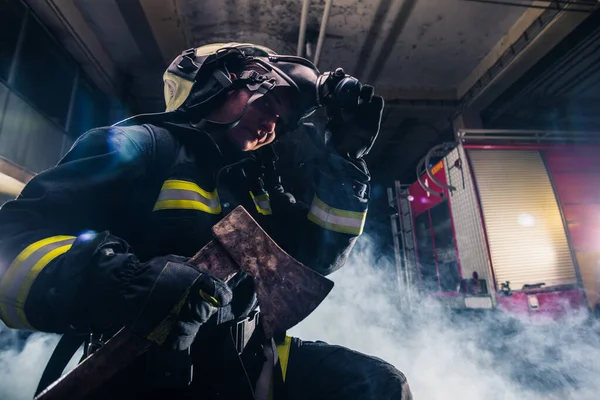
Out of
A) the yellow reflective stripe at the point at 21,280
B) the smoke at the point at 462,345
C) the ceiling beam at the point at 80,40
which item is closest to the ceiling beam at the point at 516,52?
the smoke at the point at 462,345

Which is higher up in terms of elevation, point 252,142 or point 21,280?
point 252,142

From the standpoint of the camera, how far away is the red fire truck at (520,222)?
563cm

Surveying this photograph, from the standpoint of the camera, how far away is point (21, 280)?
38.2 inches

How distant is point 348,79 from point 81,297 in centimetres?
148

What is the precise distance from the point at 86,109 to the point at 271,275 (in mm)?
7269

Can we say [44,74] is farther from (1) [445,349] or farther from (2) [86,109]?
(1) [445,349]

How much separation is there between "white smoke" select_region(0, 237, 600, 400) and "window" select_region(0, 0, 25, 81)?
3582mm

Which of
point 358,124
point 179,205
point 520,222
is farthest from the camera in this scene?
point 520,222

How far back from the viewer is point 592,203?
6.38 meters

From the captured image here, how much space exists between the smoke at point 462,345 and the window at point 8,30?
19.6ft

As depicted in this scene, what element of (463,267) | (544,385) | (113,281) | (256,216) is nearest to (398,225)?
(463,267)

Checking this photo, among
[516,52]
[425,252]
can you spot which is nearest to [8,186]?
[425,252]

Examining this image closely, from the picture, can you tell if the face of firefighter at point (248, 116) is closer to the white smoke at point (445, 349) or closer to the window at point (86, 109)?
the white smoke at point (445, 349)

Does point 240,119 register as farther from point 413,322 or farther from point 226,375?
point 413,322
